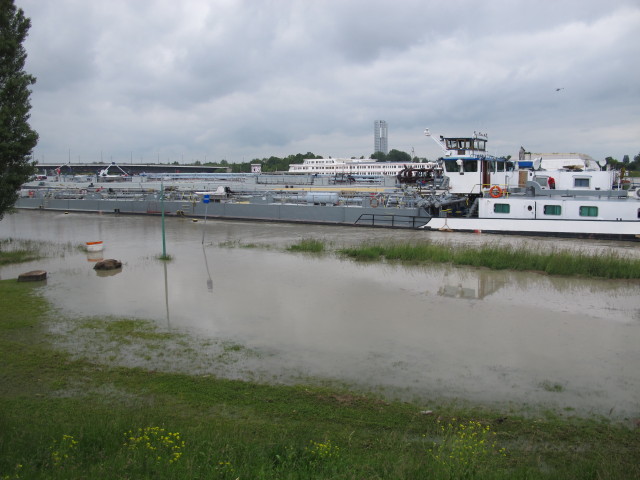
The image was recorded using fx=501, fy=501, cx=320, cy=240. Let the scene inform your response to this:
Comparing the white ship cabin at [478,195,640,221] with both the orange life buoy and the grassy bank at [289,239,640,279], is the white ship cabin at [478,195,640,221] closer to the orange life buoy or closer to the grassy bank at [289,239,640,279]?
the orange life buoy

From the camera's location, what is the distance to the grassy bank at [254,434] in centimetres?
479

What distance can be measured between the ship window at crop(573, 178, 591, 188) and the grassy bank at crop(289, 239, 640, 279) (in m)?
14.2

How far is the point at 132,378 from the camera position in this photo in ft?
26.1

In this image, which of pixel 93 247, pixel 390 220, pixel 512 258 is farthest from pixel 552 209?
pixel 93 247

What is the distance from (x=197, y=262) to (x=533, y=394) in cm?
1430

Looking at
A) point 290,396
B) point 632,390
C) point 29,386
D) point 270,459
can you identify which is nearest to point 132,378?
point 29,386

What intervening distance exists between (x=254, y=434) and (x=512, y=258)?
48.4 feet

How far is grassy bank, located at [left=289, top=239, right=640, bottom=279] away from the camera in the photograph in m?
16.7

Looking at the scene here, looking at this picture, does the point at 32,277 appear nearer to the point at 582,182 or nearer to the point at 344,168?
the point at 582,182

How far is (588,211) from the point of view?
2609 cm

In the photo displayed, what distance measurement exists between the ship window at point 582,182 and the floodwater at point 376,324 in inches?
693

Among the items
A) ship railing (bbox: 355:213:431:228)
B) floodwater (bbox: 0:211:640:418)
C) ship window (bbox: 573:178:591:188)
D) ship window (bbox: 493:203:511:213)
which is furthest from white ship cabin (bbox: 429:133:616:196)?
floodwater (bbox: 0:211:640:418)

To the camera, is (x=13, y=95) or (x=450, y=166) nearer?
(x=13, y=95)

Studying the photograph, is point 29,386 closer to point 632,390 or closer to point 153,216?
point 632,390
